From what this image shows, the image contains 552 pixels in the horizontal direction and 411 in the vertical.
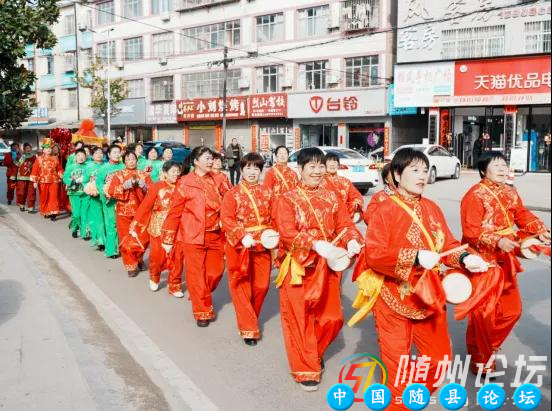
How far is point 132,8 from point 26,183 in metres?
26.6

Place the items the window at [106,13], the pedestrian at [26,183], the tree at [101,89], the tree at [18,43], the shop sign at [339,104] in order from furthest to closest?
the window at [106,13]
the tree at [101,89]
the shop sign at [339,104]
the pedestrian at [26,183]
the tree at [18,43]

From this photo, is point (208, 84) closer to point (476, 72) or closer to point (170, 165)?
point (476, 72)

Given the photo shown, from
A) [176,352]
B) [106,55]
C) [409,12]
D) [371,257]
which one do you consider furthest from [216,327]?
[106,55]

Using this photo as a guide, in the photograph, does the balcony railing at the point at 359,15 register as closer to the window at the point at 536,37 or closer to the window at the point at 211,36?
the window at the point at 536,37

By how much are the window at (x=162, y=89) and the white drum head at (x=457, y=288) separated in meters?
35.1

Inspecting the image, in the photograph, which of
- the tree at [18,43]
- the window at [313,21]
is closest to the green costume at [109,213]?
the tree at [18,43]

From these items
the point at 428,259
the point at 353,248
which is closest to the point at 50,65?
the point at 353,248

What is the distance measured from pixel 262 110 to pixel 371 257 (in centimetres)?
2880

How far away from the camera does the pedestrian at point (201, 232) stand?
5.70 m

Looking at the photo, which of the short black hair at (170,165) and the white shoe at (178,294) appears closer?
the white shoe at (178,294)

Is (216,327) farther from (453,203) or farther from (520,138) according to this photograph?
(520,138)

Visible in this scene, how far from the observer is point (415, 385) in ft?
10.0

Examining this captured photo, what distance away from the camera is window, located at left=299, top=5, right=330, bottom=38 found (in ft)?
96.0

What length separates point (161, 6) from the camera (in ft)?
123
